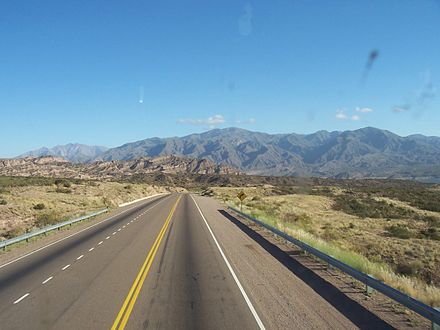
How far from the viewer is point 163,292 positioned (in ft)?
36.8

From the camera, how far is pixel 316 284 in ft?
40.5

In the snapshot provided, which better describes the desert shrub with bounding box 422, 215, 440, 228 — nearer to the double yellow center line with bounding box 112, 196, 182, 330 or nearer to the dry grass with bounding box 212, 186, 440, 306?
the dry grass with bounding box 212, 186, 440, 306

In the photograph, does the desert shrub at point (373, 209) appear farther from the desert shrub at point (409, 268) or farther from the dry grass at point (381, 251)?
the desert shrub at point (409, 268)

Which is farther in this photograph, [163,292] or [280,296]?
[163,292]

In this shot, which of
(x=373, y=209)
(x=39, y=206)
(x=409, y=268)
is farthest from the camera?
(x=373, y=209)

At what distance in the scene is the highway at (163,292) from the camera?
8.93 meters

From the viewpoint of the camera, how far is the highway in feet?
29.3

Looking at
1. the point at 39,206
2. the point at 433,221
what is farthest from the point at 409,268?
the point at 39,206

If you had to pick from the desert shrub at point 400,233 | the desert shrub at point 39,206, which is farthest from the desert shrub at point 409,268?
the desert shrub at point 39,206

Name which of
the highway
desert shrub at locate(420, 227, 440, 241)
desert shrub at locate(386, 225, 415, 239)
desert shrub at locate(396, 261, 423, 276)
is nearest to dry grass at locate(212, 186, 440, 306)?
desert shrub at locate(396, 261, 423, 276)

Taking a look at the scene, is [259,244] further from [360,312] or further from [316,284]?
[360,312]

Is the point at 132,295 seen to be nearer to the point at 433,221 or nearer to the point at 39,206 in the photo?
the point at 39,206

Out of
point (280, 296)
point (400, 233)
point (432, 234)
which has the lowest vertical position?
point (432, 234)

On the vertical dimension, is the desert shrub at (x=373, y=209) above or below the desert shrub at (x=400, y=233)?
below
